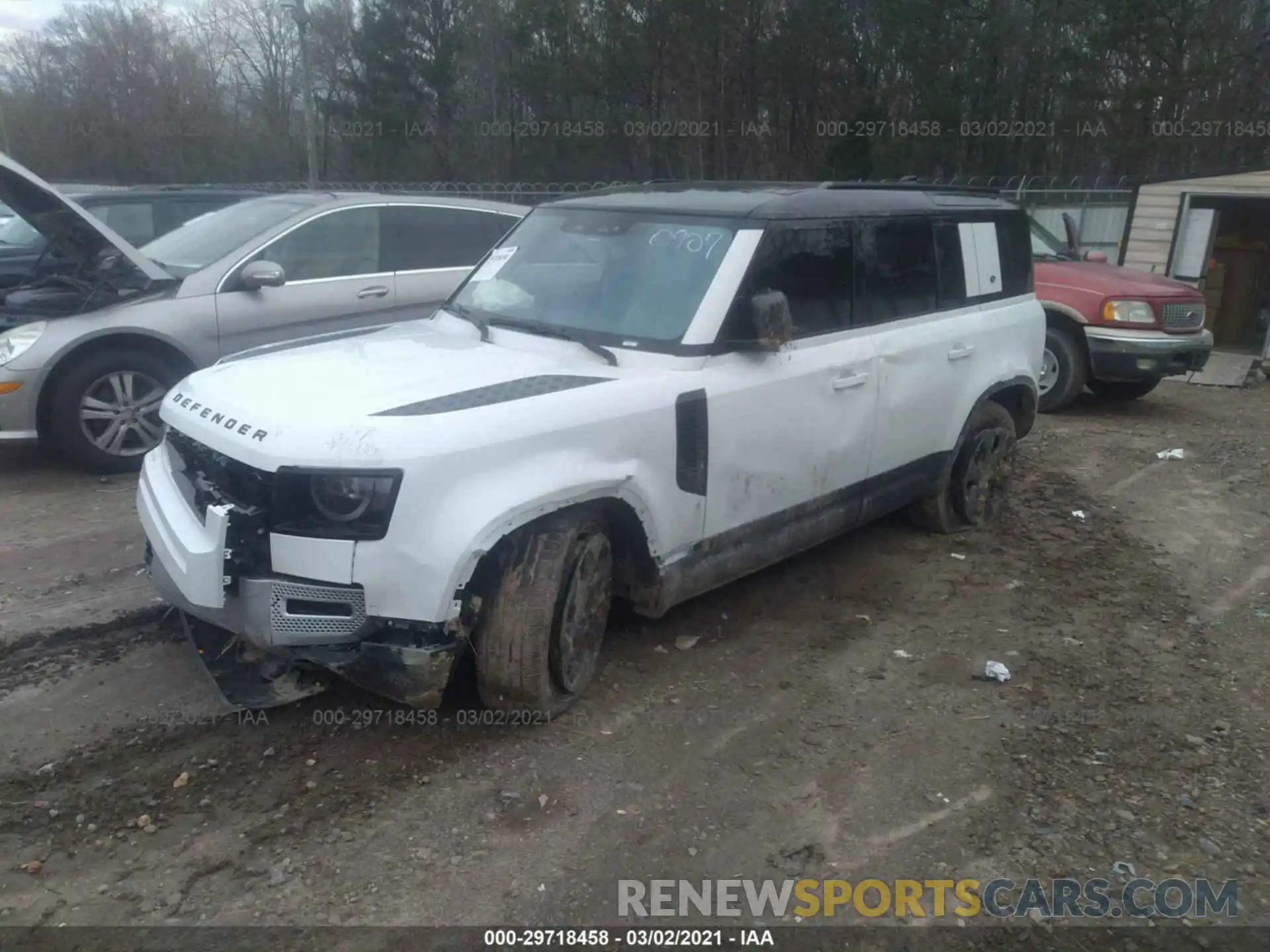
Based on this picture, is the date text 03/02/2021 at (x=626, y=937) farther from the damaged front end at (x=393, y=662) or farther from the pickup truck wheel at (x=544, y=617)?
the pickup truck wheel at (x=544, y=617)

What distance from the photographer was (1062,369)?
31.8 ft

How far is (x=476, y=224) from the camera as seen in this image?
777 cm

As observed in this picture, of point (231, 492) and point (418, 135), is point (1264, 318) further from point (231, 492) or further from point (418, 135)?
point (418, 135)

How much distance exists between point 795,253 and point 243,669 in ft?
9.32

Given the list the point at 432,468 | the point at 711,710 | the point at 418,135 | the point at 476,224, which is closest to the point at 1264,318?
the point at 476,224

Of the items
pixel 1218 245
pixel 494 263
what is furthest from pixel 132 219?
pixel 1218 245

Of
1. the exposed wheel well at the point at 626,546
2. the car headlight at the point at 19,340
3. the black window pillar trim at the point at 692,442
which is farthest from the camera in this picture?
the car headlight at the point at 19,340

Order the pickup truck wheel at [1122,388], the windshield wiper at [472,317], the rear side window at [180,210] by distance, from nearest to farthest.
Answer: the windshield wiper at [472,317], the rear side window at [180,210], the pickup truck wheel at [1122,388]

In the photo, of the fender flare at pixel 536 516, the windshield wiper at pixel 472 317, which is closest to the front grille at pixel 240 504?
the fender flare at pixel 536 516

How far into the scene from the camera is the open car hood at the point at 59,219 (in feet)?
18.6

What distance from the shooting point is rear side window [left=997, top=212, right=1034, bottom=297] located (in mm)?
5859

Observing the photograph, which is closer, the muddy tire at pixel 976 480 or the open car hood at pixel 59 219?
the open car hood at pixel 59 219

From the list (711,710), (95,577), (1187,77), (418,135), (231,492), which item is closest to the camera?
(231,492)

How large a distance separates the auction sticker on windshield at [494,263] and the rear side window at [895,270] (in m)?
1.70
